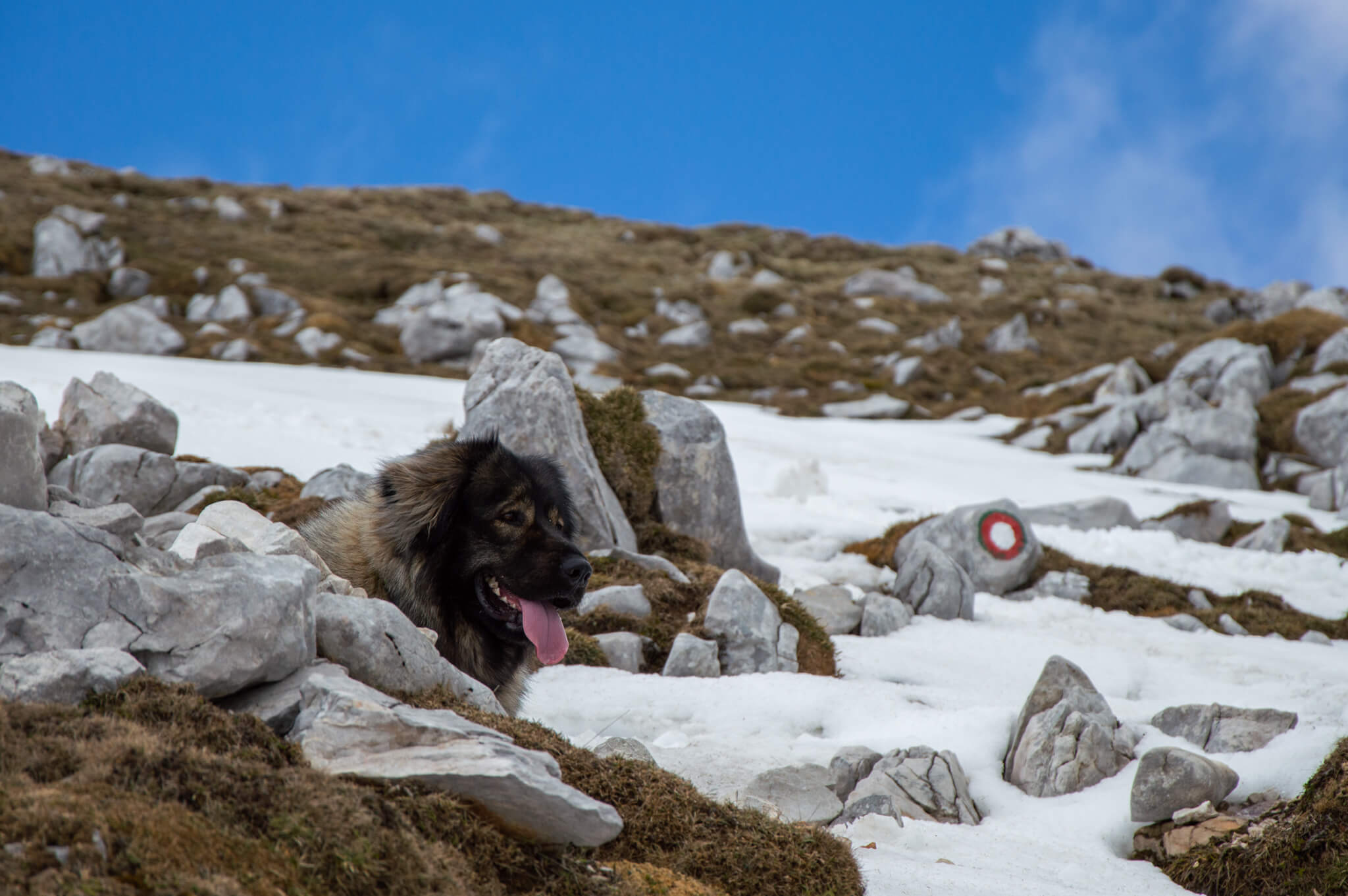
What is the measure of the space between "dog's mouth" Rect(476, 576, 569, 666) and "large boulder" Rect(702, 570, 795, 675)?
3491 mm

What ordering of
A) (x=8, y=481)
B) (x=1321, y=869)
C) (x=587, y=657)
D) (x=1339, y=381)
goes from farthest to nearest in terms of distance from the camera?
(x=1339, y=381)
(x=587, y=657)
(x=1321, y=869)
(x=8, y=481)

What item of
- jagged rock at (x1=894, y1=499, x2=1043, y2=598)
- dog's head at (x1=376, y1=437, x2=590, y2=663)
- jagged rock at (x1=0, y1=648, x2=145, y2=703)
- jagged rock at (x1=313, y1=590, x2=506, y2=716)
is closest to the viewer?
jagged rock at (x1=0, y1=648, x2=145, y2=703)

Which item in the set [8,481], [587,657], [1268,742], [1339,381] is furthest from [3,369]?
[1339,381]

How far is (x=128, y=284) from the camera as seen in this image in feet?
146

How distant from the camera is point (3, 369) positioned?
19.8m

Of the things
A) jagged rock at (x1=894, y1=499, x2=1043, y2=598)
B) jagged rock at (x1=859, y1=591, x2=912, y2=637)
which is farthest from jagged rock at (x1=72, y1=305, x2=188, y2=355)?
jagged rock at (x1=859, y1=591, x2=912, y2=637)

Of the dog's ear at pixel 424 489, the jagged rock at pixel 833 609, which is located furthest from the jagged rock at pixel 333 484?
the jagged rock at pixel 833 609

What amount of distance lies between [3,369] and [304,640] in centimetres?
2104

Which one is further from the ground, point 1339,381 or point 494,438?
point 1339,381

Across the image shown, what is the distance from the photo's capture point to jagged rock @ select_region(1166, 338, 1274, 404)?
2809 centimetres

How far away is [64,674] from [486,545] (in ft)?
8.35

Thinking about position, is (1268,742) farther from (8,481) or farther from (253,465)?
(253,465)

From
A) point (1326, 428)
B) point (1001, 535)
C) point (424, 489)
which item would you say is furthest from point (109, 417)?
point (1326, 428)

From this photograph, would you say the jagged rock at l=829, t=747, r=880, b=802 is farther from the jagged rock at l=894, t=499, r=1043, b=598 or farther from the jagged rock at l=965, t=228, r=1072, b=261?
the jagged rock at l=965, t=228, r=1072, b=261
